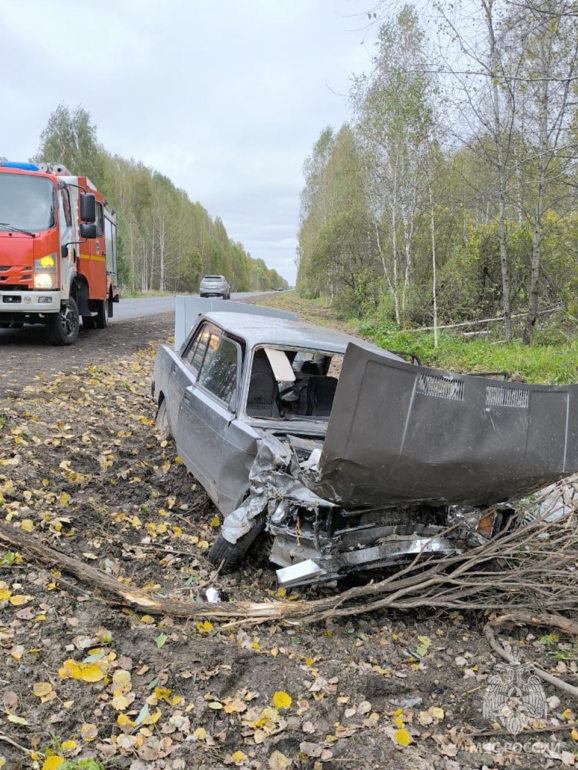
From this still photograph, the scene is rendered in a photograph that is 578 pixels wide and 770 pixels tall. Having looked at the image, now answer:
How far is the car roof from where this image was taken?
182 inches

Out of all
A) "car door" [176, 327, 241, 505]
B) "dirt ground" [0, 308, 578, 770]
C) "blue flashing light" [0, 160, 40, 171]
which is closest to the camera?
"dirt ground" [0, 308, 578, 770]

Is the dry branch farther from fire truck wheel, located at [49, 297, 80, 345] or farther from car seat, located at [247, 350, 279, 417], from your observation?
fire truck wheel, located at [49, 297, 80, 345]

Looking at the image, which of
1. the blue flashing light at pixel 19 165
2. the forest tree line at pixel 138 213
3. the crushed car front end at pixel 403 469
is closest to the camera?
the crushed car front end at pixel 403 469

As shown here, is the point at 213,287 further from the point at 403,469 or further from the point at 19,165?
the point at 403,469

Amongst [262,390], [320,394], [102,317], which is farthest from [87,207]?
[262,390]

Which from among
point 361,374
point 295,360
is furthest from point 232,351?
point 361,374

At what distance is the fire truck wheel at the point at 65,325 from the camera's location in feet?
34.1

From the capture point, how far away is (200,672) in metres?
2.97

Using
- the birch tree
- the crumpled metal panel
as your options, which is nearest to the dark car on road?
the birch tree

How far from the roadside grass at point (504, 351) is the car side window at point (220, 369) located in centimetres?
444

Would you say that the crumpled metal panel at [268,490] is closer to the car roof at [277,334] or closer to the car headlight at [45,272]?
the car roof at [277,334]

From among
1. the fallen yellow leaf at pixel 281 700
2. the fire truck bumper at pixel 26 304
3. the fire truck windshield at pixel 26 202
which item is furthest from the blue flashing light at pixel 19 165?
the fallen yellow leaf at pixel 281 700

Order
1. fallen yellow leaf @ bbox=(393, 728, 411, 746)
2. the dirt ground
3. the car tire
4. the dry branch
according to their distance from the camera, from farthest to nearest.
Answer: the car tire → the dry branch → fallen yellow leaf @ bbox=(393, 728, 411, 746) → the dirt ground

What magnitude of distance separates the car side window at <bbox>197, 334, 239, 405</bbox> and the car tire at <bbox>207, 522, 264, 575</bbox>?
43.9 inches
